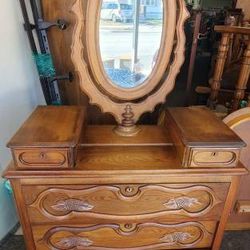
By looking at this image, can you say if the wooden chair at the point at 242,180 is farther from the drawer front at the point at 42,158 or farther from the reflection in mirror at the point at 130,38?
the drawer front at the point at 42,158

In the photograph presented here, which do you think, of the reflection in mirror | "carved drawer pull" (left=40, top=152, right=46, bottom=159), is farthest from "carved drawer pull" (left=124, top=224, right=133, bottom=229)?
the reflection in mirror

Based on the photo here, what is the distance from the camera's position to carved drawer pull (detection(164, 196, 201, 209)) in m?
0.84

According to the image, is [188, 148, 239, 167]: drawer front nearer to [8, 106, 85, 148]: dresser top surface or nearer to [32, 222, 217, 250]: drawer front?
[32, 222, 217, 250]: drawer front

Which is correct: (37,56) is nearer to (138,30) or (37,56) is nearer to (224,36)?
(138,30)

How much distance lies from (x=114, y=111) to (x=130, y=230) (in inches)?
18.0

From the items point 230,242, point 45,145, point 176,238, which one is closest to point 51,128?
point 45,145

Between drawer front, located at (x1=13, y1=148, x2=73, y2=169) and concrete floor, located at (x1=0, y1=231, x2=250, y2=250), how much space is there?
0.66 m

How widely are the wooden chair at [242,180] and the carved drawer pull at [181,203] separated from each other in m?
0.39

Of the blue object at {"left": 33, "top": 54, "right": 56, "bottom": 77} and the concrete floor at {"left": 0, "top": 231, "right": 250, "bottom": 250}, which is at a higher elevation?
the blue object at {"left": 33, "top": 54, "right": 56, "bottom": 77}

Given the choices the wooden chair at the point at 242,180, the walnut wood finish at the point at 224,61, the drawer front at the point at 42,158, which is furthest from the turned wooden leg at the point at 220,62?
the drawer front at the point at 42,158

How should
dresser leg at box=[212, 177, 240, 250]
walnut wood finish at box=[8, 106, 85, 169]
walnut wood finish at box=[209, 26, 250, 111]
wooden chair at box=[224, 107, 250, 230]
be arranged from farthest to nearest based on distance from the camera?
walnut wood finish at box=[209, 26, 250, 111]
wooden chair at box=[224, 107, 250, 230]
dresser leg at box=[212, 177, 240, 250]
walnut wood finish at box=[8, 106, 85, 169]

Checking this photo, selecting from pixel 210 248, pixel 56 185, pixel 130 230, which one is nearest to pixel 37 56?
pixel 56 185

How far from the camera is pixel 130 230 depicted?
35.6 inches

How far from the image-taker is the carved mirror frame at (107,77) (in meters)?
0.79
